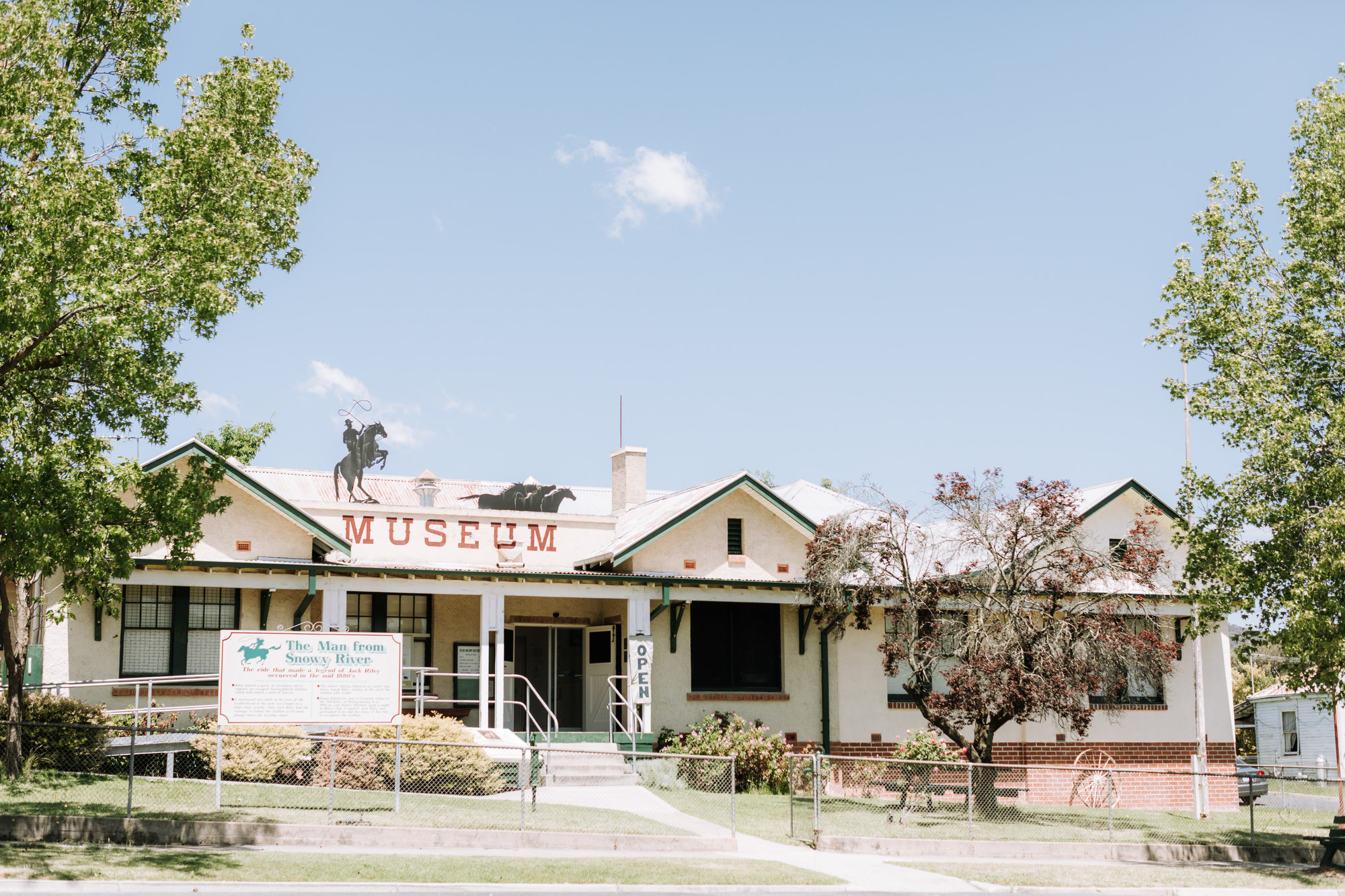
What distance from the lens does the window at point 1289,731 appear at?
44.3 metres

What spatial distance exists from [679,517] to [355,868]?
12.9 m

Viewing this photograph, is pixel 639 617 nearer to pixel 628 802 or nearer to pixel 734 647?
pixel 734 647

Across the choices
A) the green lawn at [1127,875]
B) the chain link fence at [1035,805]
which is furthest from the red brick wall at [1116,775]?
the green lawn at [1127,875]

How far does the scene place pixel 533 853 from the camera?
49.4 feet

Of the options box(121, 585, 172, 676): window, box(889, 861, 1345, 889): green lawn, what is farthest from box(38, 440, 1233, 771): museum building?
box(889, 861, 1345, 889): green lawn

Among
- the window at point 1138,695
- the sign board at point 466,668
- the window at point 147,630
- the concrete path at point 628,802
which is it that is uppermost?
the window at point 147,630

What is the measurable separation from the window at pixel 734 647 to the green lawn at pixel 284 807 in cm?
794

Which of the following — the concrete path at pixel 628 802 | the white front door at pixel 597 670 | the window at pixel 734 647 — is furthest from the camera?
the white front door at pixel 597 670

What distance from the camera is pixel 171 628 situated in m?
22.8

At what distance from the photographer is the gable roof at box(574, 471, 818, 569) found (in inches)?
981

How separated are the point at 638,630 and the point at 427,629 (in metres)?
4.41

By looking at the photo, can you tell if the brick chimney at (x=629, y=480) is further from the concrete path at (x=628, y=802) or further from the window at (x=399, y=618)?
the concrete path at (x=628, y=802)

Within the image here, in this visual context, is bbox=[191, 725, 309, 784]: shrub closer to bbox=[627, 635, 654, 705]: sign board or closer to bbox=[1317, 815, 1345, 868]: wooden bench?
bbox=[627, 635, 654, 705]: sign board

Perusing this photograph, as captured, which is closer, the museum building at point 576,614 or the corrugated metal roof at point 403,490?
the museum building at point 576,614
